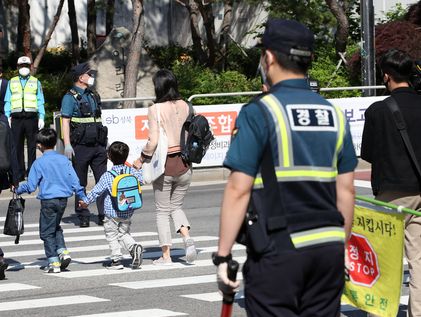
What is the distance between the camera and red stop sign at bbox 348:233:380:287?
7422mm

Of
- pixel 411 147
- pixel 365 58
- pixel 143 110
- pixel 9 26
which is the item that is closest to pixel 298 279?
pixel 411 147

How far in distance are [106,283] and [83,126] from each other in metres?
4.02

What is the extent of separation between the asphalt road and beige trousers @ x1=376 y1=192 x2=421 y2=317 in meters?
1.28

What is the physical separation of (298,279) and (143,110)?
14.9m

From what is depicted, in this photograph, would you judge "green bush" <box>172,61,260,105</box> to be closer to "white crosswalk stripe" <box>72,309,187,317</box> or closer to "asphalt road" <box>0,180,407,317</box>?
"asphalt road" <box>0,180,407,317</box>

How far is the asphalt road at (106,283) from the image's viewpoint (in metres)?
9.17

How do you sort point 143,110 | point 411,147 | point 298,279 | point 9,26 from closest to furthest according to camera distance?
1. point 298,279
2. point 411,147
3. point 143,110
4. point 9,26

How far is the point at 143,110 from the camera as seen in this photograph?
1964cm

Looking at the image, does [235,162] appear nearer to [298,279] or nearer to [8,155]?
[298,279]

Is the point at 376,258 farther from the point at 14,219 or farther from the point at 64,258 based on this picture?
the point at 14,219

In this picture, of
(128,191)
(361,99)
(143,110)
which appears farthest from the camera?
(361,99)

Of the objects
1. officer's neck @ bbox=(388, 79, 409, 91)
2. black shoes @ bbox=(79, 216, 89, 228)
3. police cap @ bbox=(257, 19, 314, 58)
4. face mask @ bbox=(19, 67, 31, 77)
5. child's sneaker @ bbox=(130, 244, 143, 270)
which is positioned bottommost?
black shoes @ bbox=(79, 216, 89, 228)

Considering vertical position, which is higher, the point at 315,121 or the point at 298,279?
the point at 315,121

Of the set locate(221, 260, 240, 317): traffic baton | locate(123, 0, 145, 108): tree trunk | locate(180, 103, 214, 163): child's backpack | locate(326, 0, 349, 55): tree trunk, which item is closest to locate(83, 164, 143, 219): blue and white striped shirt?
locate(180, 103, 214, 163): child's backpack
